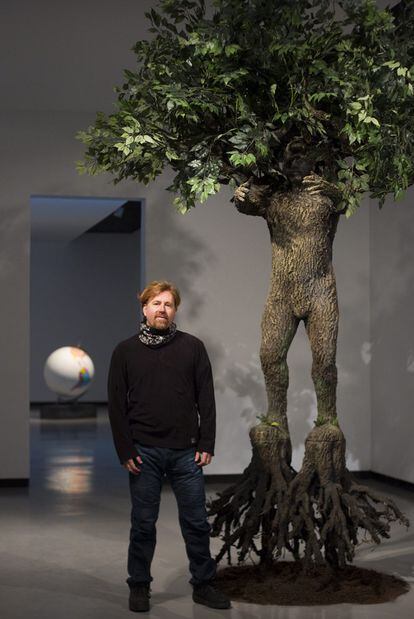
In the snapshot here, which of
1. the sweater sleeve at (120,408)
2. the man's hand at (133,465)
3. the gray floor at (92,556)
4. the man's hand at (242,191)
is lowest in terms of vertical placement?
the gray floor at (92,556)

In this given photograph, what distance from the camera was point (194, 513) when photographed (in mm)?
4223

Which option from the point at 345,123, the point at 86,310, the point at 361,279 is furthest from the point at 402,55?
the point at 86,310

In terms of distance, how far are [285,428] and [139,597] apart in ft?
3.36

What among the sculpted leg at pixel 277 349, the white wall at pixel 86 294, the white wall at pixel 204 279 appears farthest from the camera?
the white wall at pixel 86 294

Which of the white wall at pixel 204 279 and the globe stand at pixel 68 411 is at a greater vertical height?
the white wall at pixel 204 279

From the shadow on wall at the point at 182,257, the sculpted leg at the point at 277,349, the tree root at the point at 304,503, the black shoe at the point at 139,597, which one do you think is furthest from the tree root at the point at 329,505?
the shadow on wall at the point at 182,257

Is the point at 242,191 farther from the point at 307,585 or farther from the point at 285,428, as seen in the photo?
the point at 307,585

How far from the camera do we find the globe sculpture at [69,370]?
14023 mm

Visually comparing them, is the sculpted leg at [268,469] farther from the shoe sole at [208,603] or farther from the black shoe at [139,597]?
the black shoe at [139,597]

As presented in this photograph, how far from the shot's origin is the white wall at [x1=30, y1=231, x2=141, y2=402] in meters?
17.8

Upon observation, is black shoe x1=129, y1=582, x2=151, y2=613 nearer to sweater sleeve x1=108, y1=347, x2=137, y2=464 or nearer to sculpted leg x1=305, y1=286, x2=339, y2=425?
sweater sleeve x1=108, y1=347, x2=137, y2=464

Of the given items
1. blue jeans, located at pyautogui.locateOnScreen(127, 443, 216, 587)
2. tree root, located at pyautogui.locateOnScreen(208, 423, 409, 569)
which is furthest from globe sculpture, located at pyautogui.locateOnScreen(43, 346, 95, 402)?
blue jeans, located at pyautogui.locateOnScreen(127, 443, 216, 587)

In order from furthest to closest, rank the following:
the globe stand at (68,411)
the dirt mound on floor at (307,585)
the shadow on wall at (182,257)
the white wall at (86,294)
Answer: the white wall at (86,294) < the globe stand at (68,411) < the shadow on wall at (182,257) < the dirt mound on floor at (307,585)

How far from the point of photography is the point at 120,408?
165 inches
